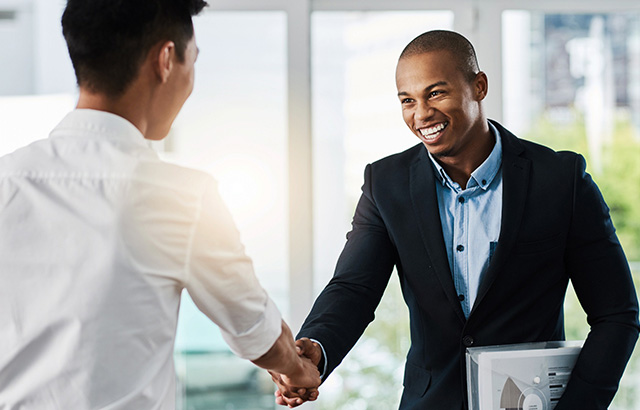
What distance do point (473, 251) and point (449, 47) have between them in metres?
0.53

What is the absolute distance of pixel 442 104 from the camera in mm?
1904

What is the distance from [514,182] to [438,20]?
1635 mm

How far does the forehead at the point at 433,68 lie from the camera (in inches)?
75.5

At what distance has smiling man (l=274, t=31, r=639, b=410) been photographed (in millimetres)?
1832

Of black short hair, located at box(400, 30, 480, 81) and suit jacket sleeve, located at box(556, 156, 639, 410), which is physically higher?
black short hair, located at box(400, 30, 480, 81)

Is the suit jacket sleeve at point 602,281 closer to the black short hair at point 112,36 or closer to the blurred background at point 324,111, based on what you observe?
the black short hair at point 112,36

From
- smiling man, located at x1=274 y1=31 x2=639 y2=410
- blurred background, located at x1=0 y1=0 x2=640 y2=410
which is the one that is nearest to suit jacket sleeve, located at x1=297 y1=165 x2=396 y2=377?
smiling man, located at x1=274 y1=31 x2=639 y2=410

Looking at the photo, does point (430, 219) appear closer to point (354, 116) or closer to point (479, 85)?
point (479, 85)

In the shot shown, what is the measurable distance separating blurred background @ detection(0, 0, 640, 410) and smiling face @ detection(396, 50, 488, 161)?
1.35m

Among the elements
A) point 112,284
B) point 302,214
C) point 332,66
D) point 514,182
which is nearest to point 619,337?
point 514,182

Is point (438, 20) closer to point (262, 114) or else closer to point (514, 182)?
point (262, 114)

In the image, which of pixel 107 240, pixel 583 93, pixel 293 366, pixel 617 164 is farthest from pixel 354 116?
pixel 107 240

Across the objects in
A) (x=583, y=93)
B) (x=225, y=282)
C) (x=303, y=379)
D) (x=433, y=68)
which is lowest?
(x=303, y=379)

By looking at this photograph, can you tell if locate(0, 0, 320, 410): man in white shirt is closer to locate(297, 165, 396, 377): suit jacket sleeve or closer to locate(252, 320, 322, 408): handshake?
locate(252, 320, 322, 408): handshake
